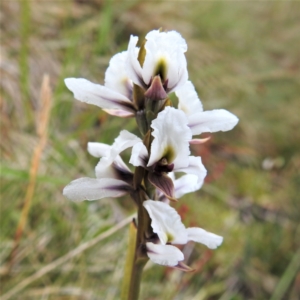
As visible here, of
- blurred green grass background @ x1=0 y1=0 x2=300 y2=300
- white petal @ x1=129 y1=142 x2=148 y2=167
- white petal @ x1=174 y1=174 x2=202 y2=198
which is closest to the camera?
white petal @ x1=129 y1=142 x2=148 y2=167

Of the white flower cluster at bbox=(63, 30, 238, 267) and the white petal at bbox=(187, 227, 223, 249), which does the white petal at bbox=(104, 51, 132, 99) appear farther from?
the white petal at bbox=(187, 227, 223, 249)

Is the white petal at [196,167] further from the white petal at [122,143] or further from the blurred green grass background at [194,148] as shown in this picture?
the blurred green grass background at [194,148]

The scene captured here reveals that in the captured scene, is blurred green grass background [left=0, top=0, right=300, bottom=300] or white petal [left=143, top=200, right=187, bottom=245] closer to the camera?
white petal [left=143, top=200, right=187, bottom=245]

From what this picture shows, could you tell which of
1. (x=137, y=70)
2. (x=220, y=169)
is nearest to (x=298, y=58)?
(x=220, y=169)

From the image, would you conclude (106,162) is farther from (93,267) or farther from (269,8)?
(269,8)

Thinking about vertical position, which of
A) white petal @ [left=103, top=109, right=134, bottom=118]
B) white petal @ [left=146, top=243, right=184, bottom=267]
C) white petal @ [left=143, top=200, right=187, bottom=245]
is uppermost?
white petal @ [left=103, top=109, right=134, bottom=118]

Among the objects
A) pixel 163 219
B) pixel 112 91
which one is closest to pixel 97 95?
pixel 112 91

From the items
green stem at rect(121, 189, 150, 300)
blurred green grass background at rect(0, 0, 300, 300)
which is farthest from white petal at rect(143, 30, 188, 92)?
blurred green grass background at rect(0, 0, 300, 300)

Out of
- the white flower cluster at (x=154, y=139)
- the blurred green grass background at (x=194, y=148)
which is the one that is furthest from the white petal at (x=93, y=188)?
the blurred green grass background at (x=194, y=148)
